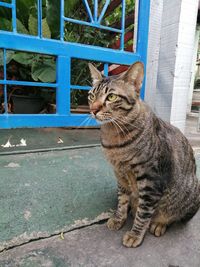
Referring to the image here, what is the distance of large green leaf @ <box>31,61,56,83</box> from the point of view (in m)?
2.47

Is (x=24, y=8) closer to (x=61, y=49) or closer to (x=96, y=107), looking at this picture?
(x=61, y=49)

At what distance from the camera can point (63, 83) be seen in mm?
2016

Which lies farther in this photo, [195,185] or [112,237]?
[195,185]

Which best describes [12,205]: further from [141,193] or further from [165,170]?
[165,170]

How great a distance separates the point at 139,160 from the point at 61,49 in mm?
1410

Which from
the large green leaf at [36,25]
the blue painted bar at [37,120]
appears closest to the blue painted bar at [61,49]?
the blue painted bar at [37,120]

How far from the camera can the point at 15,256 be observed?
2.67 feet

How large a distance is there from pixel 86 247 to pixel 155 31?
7.94 ft

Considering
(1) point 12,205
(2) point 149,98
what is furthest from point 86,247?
(2) point 149,98

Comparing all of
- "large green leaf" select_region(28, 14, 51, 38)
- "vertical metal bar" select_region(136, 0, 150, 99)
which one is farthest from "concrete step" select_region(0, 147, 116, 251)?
"large green leaf" select_region(28, 14, 51, 38)

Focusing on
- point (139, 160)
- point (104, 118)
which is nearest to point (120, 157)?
point (139, 160)

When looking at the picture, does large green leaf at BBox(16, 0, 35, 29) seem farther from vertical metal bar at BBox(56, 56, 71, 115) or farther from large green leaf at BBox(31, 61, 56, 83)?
vertical metal bar at BBox(56, 56, 71, 115)

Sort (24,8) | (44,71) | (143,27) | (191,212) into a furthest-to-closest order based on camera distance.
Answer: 1. (24,8)
2. (44,71)
3. (143,27)
4. (191,212)

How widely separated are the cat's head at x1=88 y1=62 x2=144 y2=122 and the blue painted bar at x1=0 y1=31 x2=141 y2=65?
104 cm
